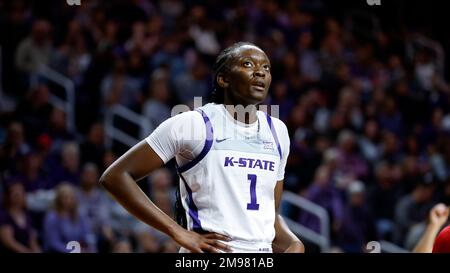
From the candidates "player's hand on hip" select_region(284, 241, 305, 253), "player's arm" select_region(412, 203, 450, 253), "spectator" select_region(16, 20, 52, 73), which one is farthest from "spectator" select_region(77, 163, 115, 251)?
"player's hand on hip" select_region(284, 241, 305, 253)

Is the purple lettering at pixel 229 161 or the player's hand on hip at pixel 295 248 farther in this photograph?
the player's hand on hip at pixel 295 248

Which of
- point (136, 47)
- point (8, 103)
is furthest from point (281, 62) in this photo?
point (8, 103)

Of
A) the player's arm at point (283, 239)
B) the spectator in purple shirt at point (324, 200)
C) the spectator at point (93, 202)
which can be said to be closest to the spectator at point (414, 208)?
the spectator in purple shirt at point (324, 200)

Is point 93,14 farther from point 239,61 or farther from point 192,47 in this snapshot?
point 239,61

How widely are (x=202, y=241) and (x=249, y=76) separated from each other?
857 mm

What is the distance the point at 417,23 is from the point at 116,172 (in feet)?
39.5

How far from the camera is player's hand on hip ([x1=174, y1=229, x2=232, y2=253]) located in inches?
151

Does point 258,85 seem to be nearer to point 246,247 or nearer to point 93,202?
point 246,247

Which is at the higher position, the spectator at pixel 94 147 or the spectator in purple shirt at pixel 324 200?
the spectator at pixel 94 147

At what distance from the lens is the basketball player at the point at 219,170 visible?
393 cm

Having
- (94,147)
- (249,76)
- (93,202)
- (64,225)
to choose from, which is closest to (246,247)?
(249,76)

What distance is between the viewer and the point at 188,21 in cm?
1262

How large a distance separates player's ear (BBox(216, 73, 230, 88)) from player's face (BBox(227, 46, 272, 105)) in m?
0.05

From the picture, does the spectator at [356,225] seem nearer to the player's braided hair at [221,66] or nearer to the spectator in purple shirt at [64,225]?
the spectator in purple shirt at [64,225]
